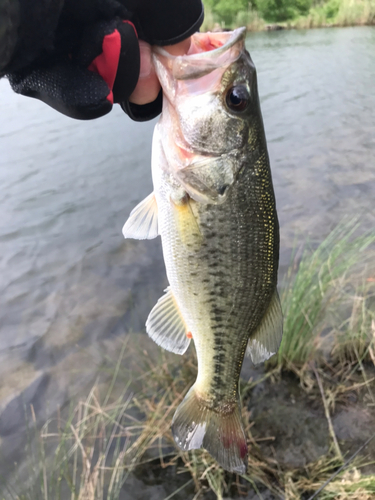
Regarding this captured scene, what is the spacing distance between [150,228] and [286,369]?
2378 mm

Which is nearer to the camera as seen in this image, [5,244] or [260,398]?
[260,398]

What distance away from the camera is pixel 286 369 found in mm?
3605

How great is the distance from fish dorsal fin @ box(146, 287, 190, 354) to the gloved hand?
1.06 meters

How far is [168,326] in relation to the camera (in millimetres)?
2072

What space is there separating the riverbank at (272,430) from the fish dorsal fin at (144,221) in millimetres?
1632

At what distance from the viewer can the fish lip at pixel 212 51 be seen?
154cm

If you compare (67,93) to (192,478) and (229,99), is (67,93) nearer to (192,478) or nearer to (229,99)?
(229,99)

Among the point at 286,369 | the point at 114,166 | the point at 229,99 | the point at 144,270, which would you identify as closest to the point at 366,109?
the point at 114,166

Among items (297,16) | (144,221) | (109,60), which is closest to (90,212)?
(144,221)

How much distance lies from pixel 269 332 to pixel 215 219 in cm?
70

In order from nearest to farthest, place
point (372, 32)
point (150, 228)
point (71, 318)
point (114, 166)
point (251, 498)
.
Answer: point (150, 228) → point (251, 498) → point (71, 318) → point (114, 166) → point (372, 32)

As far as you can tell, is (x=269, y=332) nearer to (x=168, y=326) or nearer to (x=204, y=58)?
(x=168, y=326)

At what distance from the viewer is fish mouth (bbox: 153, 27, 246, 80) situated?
5.06ft

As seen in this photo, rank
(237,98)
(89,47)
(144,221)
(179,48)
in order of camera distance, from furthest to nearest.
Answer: (144,221) → (237,98) → (179,48) → (89,47)
